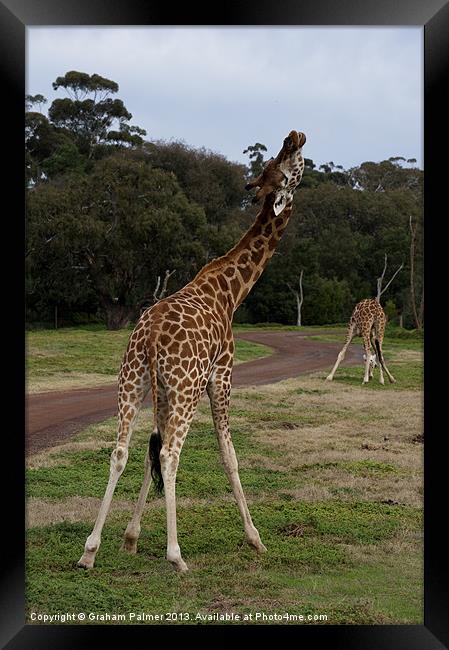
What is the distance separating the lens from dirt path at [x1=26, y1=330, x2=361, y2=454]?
6.29 m

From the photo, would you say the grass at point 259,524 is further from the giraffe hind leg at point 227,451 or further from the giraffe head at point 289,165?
the giraffe head at point 289,165

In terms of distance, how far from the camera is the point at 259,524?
5.05 meters

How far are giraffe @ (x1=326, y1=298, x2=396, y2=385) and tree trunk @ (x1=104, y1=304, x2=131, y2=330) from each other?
10.3 ft

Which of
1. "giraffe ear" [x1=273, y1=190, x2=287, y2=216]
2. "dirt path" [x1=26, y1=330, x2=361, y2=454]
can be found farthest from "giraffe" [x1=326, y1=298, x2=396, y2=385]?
"giraffe ear" [x1=273, y1=190, x2=287, y2=216]

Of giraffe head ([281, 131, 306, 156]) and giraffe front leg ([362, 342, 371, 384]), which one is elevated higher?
giraffe head ([281, 131, 306, 156])

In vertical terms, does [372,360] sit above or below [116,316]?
below

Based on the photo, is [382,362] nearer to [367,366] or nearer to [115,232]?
[367,366]

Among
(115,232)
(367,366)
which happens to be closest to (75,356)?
(115,232)

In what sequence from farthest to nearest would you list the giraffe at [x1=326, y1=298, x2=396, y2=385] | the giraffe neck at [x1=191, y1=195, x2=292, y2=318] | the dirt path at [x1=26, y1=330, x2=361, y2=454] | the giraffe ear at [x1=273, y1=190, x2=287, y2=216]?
1. the giraffe at [x1=326, y1=298, x2=396, y2=385]
2. the dirt path at [x1=26, y1=330, x2=361, y2=454]
3. the giraffe neck at [x1=191, y1=195, x2=292, y2=318]
4. the giraffe ear at [x1=273, y1=190, x2=287, y2=216]

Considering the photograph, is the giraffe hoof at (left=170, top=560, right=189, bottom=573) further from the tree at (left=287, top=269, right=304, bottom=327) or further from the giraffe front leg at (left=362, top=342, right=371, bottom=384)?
the giraffe front leg at (left=362, top=342, right=371, bottom=384)

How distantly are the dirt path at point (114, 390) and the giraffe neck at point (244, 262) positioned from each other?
59.5 inches

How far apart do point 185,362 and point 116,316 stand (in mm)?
3702

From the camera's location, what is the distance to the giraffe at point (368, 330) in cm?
930
